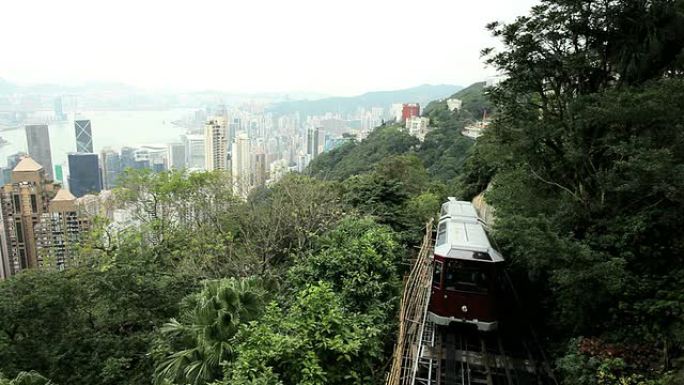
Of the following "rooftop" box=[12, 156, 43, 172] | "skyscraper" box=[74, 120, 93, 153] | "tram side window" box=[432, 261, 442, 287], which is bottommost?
"skyscraper" box=[74, 120, 93, 153]

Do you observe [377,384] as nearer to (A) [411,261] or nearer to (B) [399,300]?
(B) [399,300]

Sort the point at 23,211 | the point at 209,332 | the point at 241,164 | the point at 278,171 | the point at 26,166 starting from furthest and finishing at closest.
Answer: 1. the point at 241,164
2. the point at 26,166
3. the point at 23,211
4. the point at 278,171
5. the point at 209,332

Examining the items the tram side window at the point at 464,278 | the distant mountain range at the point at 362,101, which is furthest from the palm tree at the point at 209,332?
the distant mountain range at the point at 362,101

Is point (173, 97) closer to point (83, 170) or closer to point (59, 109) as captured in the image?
point (59, 109)

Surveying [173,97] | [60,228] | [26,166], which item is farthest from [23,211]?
[173,97]

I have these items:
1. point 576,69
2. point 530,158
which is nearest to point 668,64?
point 576,69

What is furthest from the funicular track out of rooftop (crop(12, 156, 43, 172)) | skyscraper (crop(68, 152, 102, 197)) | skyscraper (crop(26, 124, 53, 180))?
skyscraper (crop(26, 124, 53, 180))

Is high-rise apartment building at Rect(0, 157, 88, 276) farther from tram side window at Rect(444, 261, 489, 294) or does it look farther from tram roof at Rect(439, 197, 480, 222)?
tram side window at Rect(444, 261, 489, 294)
